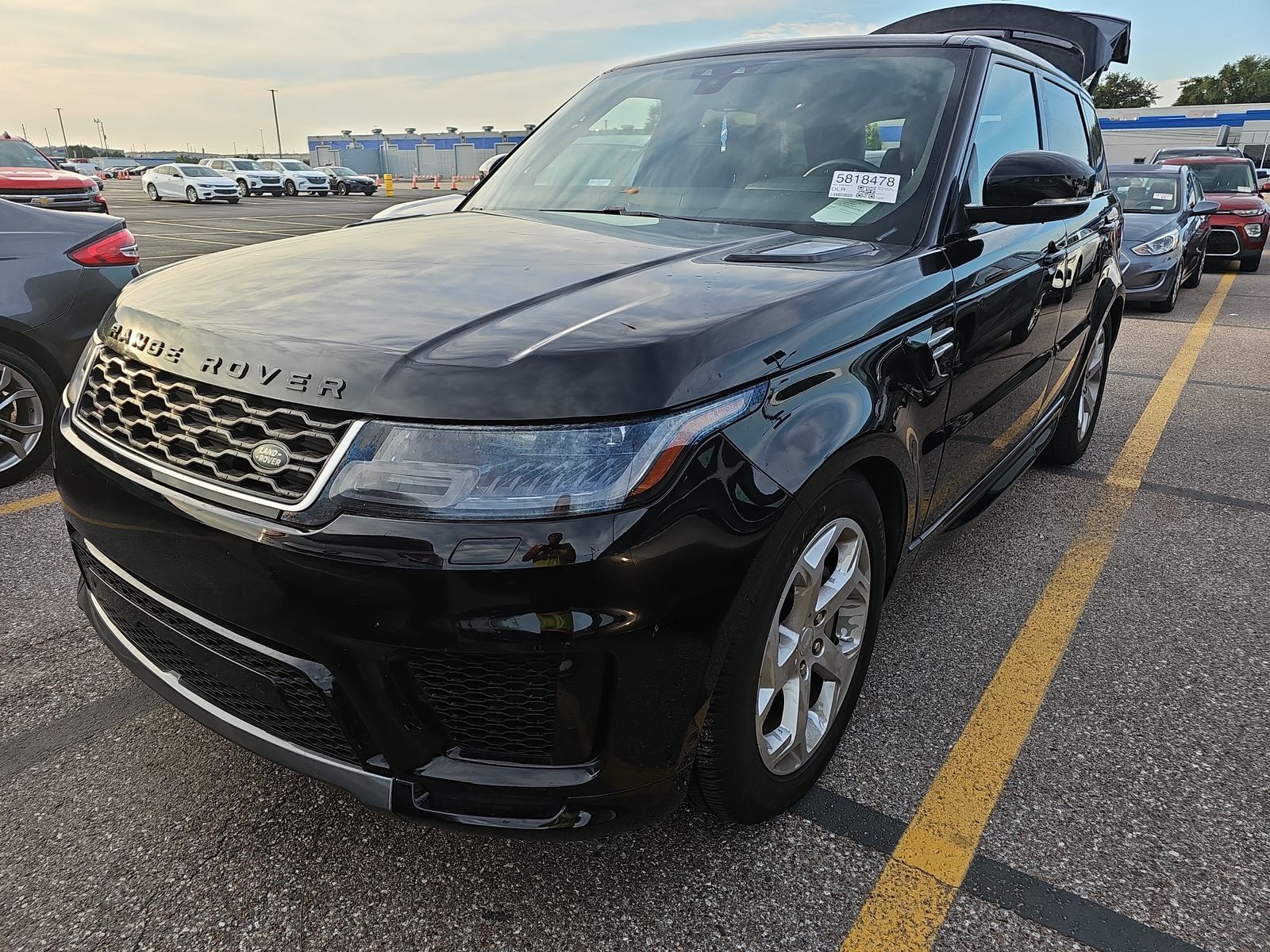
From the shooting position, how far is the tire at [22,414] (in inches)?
157

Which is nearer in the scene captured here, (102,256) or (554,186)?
(554,186)

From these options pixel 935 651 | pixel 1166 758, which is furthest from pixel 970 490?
pixel 1166 758

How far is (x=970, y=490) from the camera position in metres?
2.88

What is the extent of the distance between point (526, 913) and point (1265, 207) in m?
15.7

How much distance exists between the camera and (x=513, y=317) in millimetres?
1673

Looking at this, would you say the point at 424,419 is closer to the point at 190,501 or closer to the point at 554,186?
the point at 190,501

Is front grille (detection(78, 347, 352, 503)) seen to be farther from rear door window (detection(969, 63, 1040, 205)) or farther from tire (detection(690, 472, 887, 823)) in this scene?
rear door window (detection(969, 63, 1040, 205))

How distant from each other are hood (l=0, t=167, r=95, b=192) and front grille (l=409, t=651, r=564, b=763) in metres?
11.9

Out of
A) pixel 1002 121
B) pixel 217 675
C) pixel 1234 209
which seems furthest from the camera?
pixel 1234 209

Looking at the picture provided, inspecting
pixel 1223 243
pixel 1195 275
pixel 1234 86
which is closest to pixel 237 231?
pixel 1195 275

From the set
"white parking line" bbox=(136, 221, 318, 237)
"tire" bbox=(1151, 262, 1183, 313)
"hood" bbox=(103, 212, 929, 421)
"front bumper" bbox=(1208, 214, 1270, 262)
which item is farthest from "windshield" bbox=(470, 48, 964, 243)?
"white parking line" bbox=(136, 221, 318, 237)

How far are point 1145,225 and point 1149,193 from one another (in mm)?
1130

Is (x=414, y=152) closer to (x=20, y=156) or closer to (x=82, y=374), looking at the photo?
(x=20, y=156)

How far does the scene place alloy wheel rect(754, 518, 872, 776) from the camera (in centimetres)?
186
